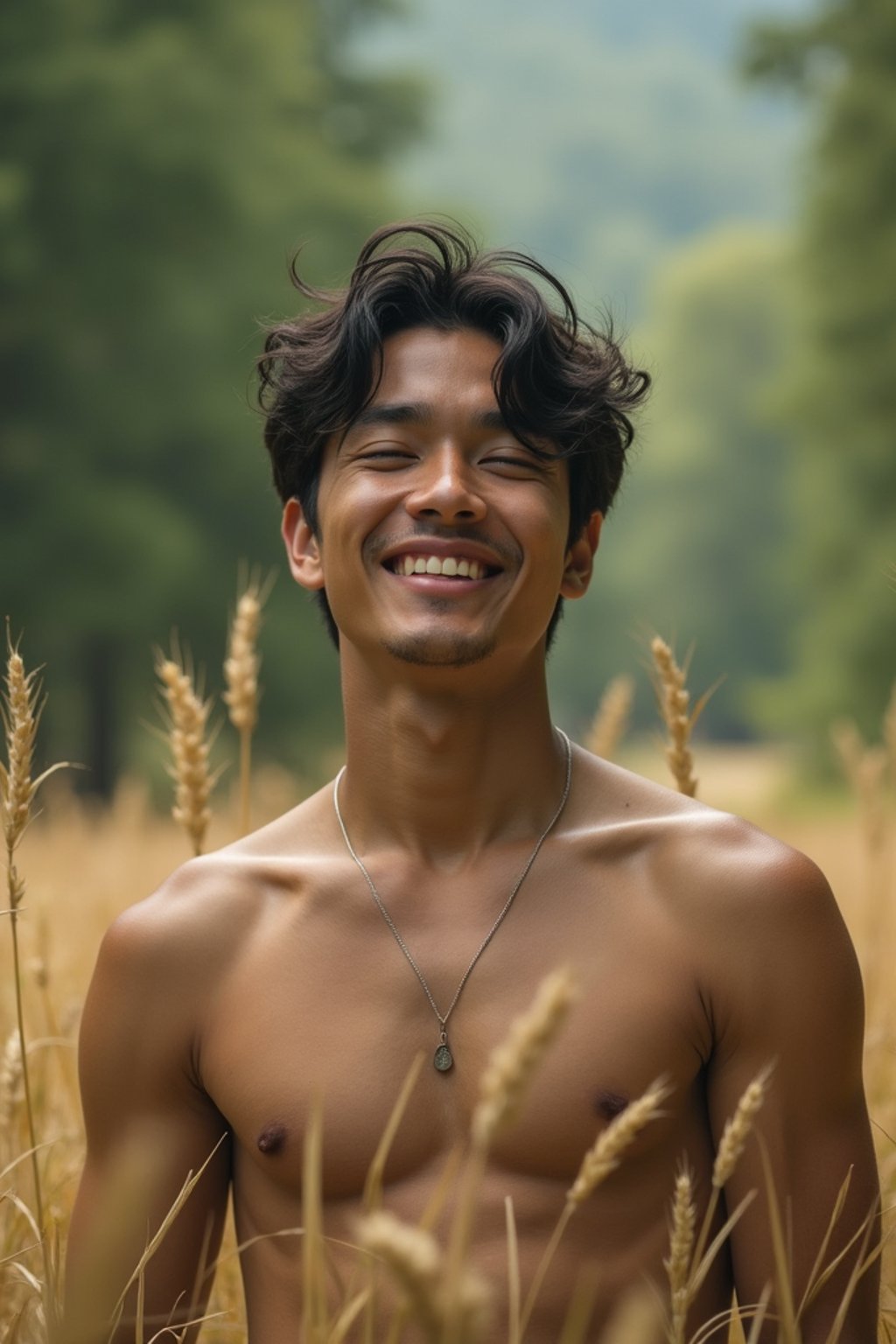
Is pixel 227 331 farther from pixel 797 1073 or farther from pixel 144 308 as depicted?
pixel 797 1073

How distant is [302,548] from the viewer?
2600 mm

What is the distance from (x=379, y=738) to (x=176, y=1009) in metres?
0.45

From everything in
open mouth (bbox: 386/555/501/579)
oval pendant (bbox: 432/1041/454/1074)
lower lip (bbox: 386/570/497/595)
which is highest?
open mouth (bbox: 386/555/501/579)

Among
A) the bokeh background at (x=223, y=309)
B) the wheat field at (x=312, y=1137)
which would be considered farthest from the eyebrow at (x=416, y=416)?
the bokeh background at (x=223, y=309)

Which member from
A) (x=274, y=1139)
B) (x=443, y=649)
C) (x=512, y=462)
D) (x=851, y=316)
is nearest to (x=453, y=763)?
(x=443, y=649)

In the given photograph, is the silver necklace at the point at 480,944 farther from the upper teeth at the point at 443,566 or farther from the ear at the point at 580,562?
the upper teeth at the point at 443,566

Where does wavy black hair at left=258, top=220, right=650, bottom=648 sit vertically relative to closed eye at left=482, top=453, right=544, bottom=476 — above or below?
above

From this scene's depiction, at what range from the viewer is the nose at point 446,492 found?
217 centimetres

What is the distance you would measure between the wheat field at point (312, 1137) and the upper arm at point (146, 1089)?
0.09 meters

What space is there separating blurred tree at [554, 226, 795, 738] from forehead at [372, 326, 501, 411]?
28420 millimetres

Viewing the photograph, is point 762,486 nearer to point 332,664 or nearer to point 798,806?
point 798,806

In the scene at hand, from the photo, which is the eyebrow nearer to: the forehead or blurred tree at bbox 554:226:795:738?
the forehead

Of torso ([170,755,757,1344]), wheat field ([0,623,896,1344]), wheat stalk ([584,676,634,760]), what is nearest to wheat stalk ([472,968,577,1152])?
wheat field ([0,623,896,1344])

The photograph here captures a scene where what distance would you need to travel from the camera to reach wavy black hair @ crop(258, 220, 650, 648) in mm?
2354
